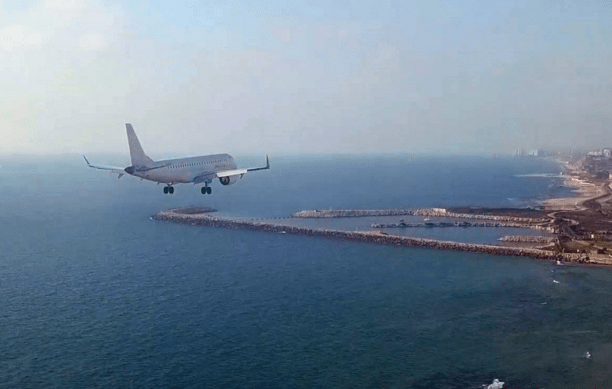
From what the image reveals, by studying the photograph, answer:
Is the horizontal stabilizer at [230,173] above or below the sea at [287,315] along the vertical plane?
above

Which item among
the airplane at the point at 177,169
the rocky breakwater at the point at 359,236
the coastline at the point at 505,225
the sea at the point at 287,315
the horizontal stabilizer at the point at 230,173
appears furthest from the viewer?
the coastline at the point at 505,225

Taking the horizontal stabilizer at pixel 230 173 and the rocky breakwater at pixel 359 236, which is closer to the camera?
the horizontal stabilizer at pixel 230 173

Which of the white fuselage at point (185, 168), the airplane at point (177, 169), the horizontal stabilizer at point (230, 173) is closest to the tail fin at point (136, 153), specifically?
the airplane at point (177, 169)

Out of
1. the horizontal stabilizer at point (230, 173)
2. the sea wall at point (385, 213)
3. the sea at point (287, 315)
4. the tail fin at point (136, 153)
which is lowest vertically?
the sea at point (287, 315)

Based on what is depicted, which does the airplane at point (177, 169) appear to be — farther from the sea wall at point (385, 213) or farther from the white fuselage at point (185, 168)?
the sea wall at point (385, 213)

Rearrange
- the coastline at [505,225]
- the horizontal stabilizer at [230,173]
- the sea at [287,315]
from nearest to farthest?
1. the sea at [287,315]
2. the horizontal stabilizer at [230,173]
3. the coastline at [505,225]

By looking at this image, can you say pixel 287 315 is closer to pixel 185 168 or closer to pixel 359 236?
pixel 185 168
